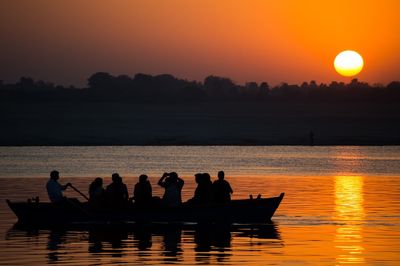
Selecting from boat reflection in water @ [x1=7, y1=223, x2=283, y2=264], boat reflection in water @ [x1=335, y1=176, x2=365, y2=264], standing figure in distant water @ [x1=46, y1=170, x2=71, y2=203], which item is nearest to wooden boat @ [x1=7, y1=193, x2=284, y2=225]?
standing figure in distant water @ [x1=46, y1=170, x2=71, y2=203]

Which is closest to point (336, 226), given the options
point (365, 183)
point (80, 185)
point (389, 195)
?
point (389, 195)

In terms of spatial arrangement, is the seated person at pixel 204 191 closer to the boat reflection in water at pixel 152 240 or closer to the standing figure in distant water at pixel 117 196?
the boat reflection in water at pixel 152 240

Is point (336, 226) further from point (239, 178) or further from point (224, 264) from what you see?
point (239, 178)

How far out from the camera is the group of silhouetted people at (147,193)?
3562cm

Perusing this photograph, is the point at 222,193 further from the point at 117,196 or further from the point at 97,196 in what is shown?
the point at 97,196

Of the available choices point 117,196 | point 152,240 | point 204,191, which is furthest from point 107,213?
point 152,240

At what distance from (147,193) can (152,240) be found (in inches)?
179

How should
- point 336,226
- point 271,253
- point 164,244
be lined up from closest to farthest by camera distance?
point 271,253 < point 164,244 < point 336,226

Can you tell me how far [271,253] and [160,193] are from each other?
930 inches

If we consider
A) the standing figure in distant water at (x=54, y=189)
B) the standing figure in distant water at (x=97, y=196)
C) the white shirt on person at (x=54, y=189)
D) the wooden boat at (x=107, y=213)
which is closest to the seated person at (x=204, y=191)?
the wooden boat at (x=107, y=213)

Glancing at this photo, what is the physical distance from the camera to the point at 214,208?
35938 mm

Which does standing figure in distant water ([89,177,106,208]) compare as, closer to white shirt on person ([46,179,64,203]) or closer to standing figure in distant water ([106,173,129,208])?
standing figure in distant water ([106,173,129,208])

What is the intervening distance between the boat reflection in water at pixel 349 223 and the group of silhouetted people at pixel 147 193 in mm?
4159

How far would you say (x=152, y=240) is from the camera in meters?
31.3
